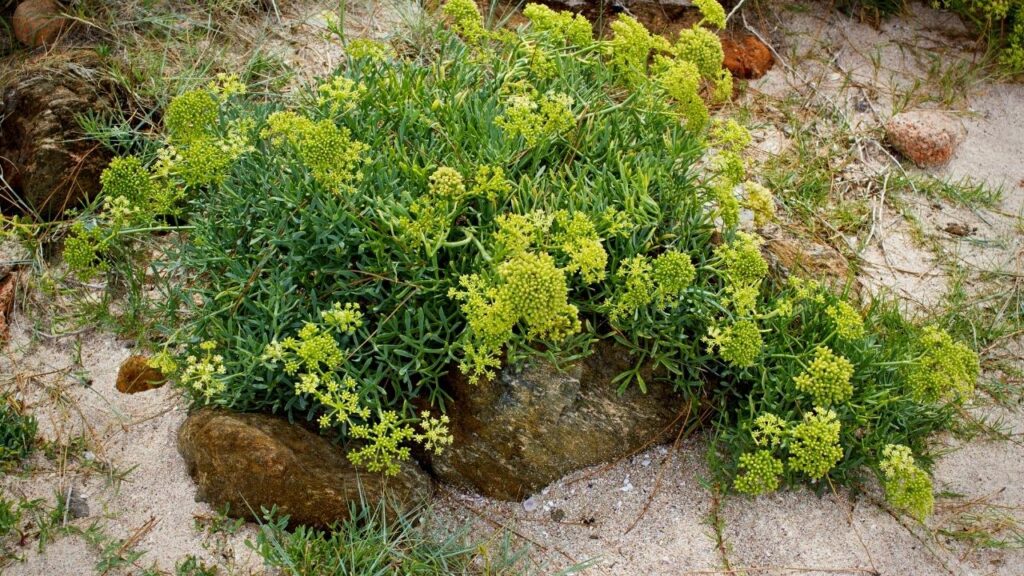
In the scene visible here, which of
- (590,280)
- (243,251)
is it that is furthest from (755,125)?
(243,251)

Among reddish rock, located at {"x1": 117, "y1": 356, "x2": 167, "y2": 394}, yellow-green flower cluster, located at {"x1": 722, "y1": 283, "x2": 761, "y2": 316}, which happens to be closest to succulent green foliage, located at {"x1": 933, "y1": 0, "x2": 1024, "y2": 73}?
yellow-green flower cluster, located at {"x1": 722, "y1": 283, "x2": 761, "y2": 316}

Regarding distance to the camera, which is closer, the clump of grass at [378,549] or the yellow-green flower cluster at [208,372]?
the yellow-green flower cluster at [208,372]

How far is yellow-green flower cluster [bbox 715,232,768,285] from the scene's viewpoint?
3.02m

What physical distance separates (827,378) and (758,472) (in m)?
0.39

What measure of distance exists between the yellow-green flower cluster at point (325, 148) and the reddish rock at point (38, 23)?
251 cm

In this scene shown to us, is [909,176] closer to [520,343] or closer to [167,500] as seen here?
[520,343]

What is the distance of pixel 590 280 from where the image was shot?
2.87 meters

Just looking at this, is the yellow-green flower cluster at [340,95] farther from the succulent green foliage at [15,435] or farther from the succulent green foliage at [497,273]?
the succulent green foliage at [15,435]

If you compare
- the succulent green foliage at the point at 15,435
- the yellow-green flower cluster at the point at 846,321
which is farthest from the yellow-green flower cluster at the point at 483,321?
the succulent green foliage at the point at 15,435

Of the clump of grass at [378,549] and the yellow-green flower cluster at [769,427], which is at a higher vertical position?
the yellow-green flower cluster at [769,427]

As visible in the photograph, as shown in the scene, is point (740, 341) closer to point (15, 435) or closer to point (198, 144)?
point (198, 144)

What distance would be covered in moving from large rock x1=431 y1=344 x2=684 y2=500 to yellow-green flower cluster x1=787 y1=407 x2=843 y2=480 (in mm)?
593

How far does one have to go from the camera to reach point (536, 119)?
3104mm

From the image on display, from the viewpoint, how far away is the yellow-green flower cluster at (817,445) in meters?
2.88
